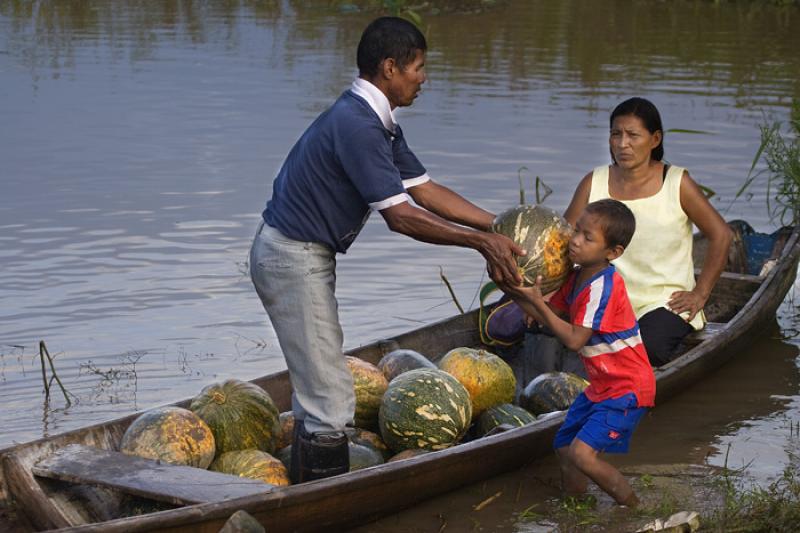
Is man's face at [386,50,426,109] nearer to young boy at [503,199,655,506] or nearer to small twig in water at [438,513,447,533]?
young boy at [503,199,655,506]

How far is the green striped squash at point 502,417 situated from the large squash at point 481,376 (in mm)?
72

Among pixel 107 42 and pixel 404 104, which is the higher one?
pixel 404 104

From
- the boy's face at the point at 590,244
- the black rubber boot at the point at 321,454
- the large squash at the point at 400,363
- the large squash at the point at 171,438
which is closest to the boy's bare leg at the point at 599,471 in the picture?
the boy's face at the point at 590,244

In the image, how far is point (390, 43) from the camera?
16.7 ft

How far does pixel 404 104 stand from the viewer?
5207 mm

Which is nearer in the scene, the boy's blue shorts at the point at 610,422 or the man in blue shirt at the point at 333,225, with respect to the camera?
the man in blue shirt at the point at 333,225

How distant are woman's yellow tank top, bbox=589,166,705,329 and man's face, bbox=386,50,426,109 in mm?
2084

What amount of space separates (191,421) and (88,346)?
→ 2.78m

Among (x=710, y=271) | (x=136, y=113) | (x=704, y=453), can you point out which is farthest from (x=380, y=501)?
(x=136, y=113)

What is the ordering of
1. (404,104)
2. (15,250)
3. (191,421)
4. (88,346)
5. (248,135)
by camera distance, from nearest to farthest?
(404,104) → (191,421) → (88,346) → (15,250) → (248,135)

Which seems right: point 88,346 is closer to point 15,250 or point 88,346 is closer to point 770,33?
point 15,250

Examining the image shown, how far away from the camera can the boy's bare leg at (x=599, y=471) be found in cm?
546

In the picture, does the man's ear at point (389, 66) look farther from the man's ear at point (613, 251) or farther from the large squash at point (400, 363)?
the large squash at point (400, 363)

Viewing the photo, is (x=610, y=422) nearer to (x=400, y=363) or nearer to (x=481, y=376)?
(x=481, y=376)
